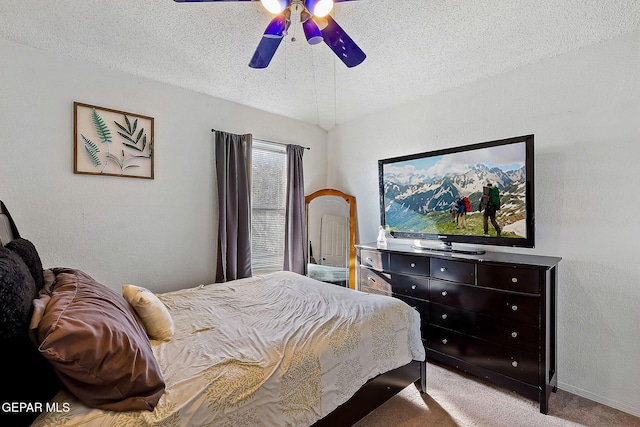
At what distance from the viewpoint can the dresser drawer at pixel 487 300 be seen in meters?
2.11

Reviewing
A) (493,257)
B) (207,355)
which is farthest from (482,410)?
(207,355)

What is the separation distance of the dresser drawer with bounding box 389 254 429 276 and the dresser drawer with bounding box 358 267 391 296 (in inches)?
5.8

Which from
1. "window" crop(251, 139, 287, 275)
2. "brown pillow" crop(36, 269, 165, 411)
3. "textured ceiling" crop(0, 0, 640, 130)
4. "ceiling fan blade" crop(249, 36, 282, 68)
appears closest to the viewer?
"brown pillow" crop(36, 269, 165, 411)

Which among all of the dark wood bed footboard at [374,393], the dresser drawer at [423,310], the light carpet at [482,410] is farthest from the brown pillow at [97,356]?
the dresser drawer at [423,310]

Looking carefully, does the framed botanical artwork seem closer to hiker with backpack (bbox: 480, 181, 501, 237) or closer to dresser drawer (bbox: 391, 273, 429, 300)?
dresser drawer (bbox: 391, 273, 429, 300)

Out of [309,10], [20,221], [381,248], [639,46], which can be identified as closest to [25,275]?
[20,221]

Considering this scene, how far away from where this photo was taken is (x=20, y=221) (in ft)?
7.18

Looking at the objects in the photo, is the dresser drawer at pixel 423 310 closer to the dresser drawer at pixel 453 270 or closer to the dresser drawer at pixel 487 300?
Answer: the dresser drawer at pixel 487 300

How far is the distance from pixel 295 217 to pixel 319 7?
2.54 meters

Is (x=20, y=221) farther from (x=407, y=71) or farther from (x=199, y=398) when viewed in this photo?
(x=407, y=71)

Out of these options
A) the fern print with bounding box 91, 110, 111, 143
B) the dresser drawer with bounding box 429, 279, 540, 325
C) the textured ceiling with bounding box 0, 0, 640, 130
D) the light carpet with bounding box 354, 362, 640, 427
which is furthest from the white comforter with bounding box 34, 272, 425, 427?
the textured ceiling with bounding box 0, 0, 640, 130

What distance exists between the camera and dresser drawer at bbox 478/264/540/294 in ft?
6.85

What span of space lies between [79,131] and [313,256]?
2690 mm

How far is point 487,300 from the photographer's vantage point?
2301mm
